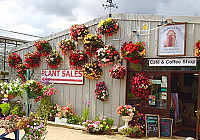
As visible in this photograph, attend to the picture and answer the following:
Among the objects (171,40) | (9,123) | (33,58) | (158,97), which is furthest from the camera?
(33,58)

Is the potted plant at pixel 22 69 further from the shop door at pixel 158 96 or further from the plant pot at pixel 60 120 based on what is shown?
the shop door at pixel 158 96

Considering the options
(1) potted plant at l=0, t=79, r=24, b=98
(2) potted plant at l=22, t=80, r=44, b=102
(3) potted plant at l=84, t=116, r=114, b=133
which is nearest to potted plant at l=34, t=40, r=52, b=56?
(3) potted plant at l=84, t=116, r=114, b=133

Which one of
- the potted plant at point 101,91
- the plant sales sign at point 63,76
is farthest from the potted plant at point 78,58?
the potted plant at point 101,91

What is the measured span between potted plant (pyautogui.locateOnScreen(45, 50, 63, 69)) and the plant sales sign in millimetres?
293

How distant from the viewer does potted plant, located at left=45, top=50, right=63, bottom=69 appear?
10.2 metres

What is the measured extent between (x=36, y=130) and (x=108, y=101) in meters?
4.28

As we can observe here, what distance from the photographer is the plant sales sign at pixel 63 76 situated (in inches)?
382

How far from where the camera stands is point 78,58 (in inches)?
371

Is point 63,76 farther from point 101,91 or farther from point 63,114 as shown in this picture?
point 101,91

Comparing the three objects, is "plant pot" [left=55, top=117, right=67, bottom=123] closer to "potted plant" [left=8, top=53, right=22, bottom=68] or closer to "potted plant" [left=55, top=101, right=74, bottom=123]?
"potted plant" [left=55, top=101, right=74, bottom=123]

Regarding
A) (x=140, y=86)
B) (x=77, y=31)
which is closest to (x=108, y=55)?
(x=140, y=86)

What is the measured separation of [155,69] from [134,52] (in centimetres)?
89

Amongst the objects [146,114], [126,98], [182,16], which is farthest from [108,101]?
[182,16]

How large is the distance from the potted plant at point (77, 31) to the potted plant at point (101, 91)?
2.07 metres
